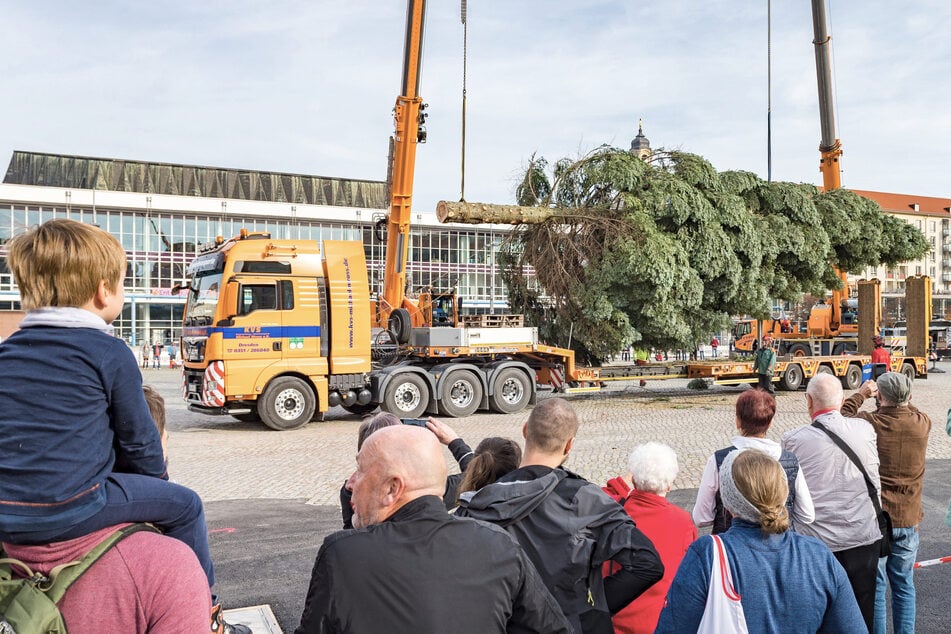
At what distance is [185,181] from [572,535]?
64918 mm

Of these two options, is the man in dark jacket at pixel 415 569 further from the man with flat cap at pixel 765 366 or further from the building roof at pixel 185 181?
the building roof at pixel 185 181

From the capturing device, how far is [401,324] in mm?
18266

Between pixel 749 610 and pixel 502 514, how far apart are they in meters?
0.90

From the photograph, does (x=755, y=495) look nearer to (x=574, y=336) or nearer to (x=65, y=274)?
(x=65, y=274)

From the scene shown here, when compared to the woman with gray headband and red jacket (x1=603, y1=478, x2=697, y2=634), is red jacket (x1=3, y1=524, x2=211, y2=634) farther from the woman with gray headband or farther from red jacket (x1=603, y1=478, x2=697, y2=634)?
red jacket (x1=603, y1=478, x2=697, y2=634)

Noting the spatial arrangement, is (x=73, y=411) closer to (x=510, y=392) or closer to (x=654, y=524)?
(x=654, y=524)

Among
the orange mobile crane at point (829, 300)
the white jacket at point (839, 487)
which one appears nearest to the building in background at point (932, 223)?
the orange mobile crane at point (829, 300)

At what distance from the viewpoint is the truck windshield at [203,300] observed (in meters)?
14.9

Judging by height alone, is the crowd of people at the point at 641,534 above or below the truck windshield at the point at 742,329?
above

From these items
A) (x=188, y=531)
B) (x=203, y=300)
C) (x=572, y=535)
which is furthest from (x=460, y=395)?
(x=188, y=531)

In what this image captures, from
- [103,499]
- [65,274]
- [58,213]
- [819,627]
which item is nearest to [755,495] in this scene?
[819,627]

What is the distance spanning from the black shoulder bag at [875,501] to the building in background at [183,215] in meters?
46.5

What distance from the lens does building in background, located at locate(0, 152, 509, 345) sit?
52844 millimetres

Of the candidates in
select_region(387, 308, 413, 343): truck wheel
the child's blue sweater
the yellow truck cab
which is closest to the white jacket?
the child's blue sweater
